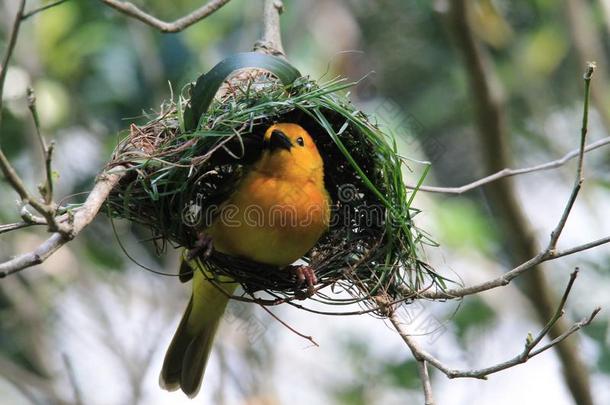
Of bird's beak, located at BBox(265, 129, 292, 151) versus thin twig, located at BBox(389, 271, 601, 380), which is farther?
bird's beak, located at BBox(265, 129, 292, 151)

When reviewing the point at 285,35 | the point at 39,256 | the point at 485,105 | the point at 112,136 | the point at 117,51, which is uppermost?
the point at 285,35

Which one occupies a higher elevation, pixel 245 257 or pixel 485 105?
pixel 485 105

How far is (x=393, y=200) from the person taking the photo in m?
3.29

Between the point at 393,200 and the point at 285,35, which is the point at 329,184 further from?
the point at 285,35

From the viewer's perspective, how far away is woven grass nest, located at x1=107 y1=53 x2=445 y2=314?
3.11m

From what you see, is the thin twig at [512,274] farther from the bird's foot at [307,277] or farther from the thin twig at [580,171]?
the bird's foot at [307,277]

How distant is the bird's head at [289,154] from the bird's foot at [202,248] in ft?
1.30

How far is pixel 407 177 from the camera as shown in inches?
220

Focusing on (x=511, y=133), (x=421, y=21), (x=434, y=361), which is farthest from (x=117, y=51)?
(x=434, y=361)

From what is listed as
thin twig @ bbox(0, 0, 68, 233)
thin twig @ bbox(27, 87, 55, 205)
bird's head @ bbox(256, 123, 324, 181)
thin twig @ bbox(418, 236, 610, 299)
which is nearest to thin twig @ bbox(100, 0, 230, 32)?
bird's head @ bbox(256, 123, 324, 181)

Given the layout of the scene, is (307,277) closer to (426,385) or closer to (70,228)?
(426,385)

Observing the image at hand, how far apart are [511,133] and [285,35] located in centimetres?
232

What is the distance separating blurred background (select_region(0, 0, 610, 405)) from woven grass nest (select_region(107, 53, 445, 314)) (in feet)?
4.50

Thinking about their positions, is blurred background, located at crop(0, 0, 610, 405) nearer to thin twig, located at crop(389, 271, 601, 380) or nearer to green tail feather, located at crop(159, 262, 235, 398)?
green tail feather, located at crop(159, 262, 235, 398)
